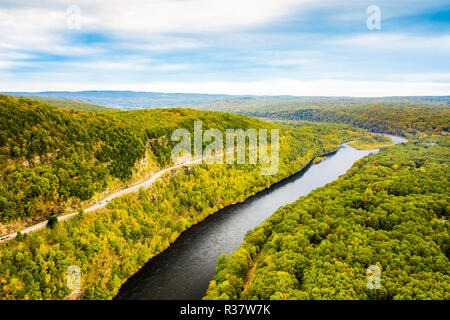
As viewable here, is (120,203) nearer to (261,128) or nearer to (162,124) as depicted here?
(162,124)

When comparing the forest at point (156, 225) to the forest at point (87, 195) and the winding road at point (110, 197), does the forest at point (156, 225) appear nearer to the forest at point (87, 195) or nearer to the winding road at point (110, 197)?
the forest at point (87, 195)

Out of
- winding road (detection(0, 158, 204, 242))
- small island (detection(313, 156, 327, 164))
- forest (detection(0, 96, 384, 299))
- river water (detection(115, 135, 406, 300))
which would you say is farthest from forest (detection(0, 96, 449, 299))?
small island (detection(313, 156, 327, 164))

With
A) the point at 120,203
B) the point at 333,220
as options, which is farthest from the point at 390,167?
the point at 120,203

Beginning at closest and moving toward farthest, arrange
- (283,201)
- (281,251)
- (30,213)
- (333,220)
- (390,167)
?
(30,213) < (281,251) < (333,220) < (283,201) < (390,167)

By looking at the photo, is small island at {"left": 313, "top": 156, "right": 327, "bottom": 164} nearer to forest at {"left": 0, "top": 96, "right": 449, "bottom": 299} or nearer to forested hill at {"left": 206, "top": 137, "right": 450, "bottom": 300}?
forest at {"left": 0, "top": 96, "right": 449, "bottom": 299}

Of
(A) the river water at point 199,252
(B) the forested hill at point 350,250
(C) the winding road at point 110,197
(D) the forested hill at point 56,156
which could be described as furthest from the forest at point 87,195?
(B) the forested hill at point 350,250

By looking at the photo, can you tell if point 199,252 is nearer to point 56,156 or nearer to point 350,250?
point 350,250
